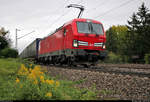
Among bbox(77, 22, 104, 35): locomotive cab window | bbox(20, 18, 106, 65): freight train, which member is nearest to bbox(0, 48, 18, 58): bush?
bbox(20, 18, 106, 65): freight train

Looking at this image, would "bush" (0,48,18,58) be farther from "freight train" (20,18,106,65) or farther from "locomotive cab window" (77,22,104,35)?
"locomotive cab window" (77,22,104,35)

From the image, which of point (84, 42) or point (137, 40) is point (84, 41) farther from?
point (137, 40)

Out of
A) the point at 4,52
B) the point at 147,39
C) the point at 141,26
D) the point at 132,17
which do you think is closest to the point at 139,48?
the point at 147,39

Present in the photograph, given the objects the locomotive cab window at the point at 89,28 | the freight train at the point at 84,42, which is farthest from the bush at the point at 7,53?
the locomotive cab window at the point at 89,28

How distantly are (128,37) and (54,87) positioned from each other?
38.5 m

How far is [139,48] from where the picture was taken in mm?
34562

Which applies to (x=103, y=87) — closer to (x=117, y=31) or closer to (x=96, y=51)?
(x=96, y=51)

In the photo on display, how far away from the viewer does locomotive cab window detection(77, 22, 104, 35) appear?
11967mm

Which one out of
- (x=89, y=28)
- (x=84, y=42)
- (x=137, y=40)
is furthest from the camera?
(x=137, y=40)

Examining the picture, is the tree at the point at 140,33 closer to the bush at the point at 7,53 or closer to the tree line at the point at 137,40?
the tree line at the point at 137,40

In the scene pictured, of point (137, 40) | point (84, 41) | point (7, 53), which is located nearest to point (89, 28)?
point (84, 41)

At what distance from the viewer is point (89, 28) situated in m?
12.2

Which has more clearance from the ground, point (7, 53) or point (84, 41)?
point (84, 41)

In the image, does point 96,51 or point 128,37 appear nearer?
point 96,51
